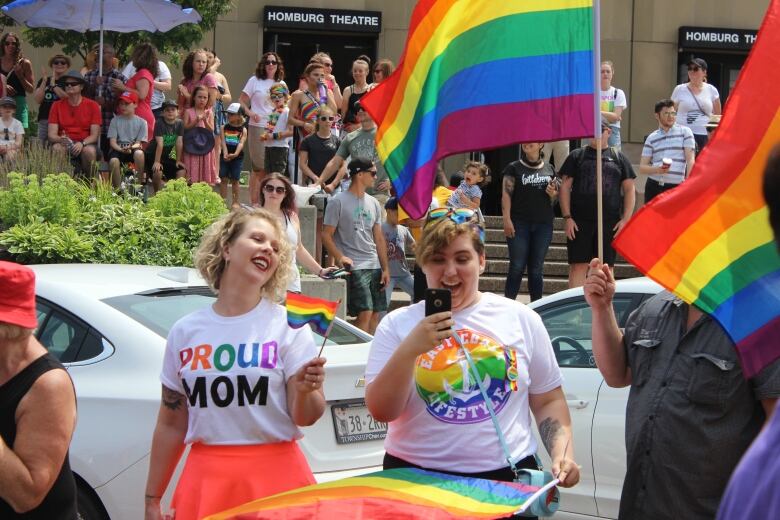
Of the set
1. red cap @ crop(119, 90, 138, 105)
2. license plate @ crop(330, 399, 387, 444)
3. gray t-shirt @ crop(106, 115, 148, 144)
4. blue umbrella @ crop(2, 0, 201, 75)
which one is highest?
blue umbrella @ crop(2, 0, 201, 75)

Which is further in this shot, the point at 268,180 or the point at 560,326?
the point at 268,180

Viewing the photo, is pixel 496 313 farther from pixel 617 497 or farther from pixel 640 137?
pixel 640 137

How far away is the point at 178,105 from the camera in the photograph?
639 inches

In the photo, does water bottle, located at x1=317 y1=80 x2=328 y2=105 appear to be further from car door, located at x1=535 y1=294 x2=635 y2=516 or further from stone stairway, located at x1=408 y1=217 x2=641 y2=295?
car door, located at x1=535 y1=294 x2=635 y2=516

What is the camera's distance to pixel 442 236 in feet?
14.3

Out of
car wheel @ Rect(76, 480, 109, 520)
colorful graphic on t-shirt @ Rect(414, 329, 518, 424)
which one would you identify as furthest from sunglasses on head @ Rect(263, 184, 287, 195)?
colorful graphic on t-shirt @ Rect(414, 329, 518, 424)

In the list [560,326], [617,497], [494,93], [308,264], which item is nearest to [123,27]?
[308,264]

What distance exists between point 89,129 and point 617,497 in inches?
387

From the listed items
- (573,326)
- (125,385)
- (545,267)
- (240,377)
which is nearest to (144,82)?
(545,267)

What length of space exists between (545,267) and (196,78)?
5.22 m

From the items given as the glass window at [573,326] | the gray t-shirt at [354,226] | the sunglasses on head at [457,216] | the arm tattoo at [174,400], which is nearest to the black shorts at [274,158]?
the gray t-shirt at [354,226]

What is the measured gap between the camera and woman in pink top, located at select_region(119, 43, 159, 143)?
607 inches

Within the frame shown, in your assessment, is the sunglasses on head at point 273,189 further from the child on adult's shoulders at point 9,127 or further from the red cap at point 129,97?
the child on adult's shoulders at point 9,127

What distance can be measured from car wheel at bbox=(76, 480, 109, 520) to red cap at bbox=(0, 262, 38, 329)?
84.5 inches
